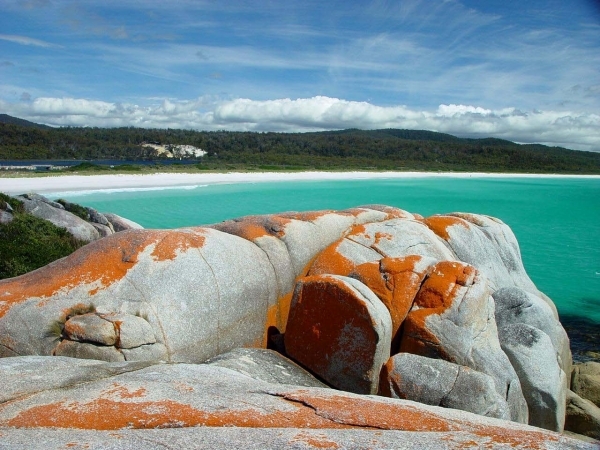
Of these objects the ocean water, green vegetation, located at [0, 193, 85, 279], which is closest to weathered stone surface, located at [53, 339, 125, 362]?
green vegetation, located at [0, 193, 85, 279]

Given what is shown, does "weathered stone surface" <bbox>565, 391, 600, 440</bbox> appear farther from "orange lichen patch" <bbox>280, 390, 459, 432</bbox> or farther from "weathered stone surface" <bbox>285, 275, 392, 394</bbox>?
"orange lichen patch" <bbox>280, 390, 459, 432</bbox>

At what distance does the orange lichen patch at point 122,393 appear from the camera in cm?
438

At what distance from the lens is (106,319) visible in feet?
21.8

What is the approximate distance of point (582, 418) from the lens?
860cm

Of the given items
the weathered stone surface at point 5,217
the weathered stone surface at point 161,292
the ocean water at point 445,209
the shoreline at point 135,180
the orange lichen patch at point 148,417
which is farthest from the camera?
the shoreline at point 135,180

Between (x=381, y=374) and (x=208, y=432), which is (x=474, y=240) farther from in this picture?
(x=208, y=432)

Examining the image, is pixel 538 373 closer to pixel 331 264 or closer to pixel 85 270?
pixel 331 264

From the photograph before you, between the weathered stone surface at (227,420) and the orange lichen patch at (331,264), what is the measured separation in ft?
12.7

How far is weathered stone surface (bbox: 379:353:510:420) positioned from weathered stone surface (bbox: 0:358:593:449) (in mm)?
1622

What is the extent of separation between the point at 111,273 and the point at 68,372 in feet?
7.50

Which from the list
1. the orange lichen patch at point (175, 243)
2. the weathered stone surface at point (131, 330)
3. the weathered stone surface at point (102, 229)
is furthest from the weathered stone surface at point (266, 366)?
the weathered stone surface at point (102, 229)

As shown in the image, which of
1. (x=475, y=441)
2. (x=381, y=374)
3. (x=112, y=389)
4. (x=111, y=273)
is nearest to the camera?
(x=475, y=441)

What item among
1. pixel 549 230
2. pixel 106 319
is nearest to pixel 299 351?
pixel 106 319

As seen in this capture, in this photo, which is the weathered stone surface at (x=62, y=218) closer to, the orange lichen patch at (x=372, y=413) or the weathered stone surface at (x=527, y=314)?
the weathered stone surface at (x=527, y=314)
